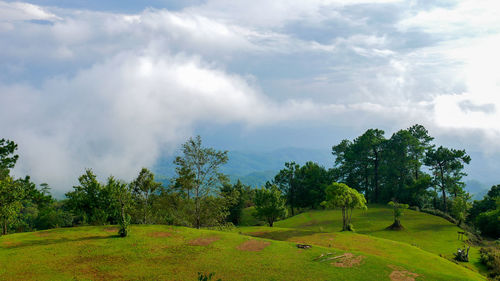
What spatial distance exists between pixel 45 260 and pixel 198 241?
1632 cm

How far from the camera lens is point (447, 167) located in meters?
83.1

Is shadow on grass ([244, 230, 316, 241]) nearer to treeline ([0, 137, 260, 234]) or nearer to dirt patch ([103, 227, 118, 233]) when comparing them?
treeline ([0, 137, 260, 234])

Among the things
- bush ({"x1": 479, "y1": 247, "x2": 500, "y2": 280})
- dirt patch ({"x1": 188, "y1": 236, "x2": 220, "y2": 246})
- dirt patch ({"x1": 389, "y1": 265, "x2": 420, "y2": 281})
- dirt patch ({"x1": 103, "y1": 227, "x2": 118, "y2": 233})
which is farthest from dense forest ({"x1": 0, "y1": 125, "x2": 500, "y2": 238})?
dirt patch ({"x1": 389, "y1": 265, "x2": 420, "y2": 281})

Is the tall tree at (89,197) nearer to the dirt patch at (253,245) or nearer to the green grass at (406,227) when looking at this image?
the dirt patch at (253,245)

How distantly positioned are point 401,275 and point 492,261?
2120cm

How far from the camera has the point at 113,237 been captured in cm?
3828

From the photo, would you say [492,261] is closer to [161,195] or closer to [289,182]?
[161,195]

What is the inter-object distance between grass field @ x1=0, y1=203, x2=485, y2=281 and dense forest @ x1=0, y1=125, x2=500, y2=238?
507 cm

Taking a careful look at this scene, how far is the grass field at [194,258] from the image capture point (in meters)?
28.4

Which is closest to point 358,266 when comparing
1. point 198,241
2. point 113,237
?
point 198,241

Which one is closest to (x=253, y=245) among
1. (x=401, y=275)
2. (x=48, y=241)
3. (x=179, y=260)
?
(x=179, y=260)

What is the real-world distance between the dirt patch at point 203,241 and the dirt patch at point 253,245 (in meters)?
3.97

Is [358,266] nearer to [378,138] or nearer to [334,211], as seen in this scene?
[334,211]

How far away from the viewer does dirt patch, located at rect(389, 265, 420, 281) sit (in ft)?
95.8
